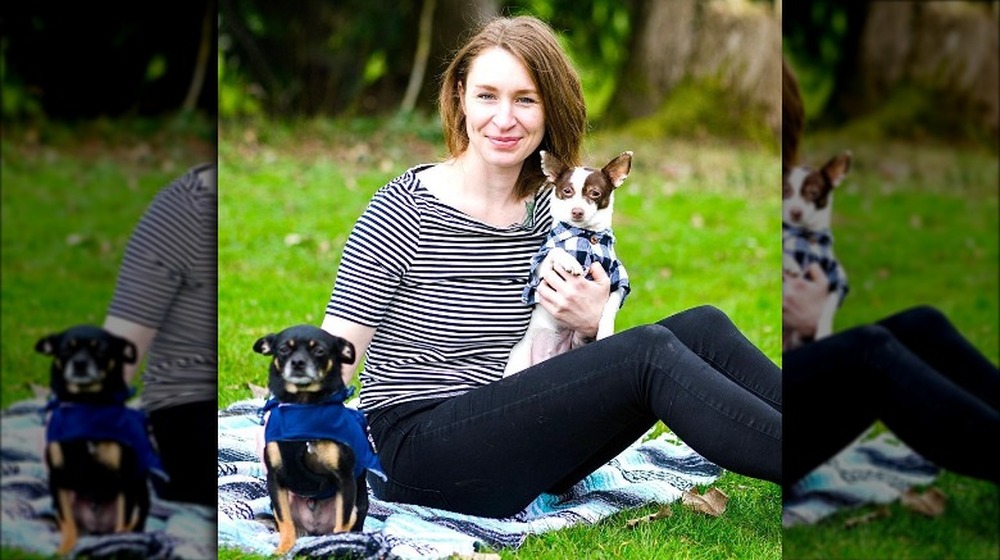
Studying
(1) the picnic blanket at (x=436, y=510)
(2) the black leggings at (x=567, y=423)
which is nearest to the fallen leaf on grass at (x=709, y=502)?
(1) the picnic blanket at (x=436, y=510)

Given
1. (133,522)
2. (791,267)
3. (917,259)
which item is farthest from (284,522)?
(917,259)

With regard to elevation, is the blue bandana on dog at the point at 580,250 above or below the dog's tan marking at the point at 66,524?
above

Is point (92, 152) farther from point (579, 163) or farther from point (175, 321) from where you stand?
point (579, 163)

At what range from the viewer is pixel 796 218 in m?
1.33

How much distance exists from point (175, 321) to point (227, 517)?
772 millimetres

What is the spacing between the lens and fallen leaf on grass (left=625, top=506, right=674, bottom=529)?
278cm

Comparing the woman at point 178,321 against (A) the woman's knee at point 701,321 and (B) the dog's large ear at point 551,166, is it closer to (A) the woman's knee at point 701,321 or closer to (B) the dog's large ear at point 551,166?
(B) the dog's large ear at point 551,166

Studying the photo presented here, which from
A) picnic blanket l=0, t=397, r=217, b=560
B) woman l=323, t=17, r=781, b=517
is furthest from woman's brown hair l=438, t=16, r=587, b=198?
picnic blanket l=0, t=397, r=217, b=560

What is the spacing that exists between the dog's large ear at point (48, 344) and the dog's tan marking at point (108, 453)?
174 mm

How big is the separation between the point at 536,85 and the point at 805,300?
142 centimetres

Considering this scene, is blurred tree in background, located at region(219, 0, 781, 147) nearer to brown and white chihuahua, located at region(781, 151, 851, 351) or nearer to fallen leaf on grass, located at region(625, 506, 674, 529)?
fallen leaf on grass, located at region(625, 506, 674, 529)

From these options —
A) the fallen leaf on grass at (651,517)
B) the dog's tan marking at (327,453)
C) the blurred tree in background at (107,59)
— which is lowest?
the fallen leaf on grass at (651,517)

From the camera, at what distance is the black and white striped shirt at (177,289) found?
1.84 m

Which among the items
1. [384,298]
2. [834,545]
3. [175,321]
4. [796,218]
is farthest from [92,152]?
[834,545]
